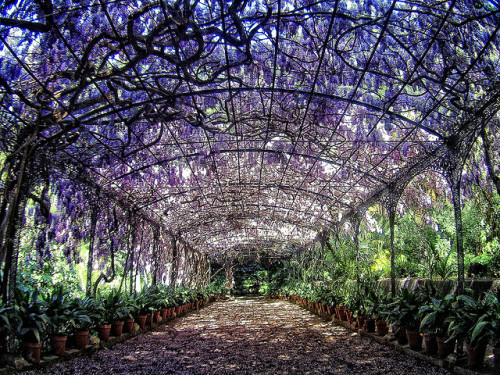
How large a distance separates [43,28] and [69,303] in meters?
2.99

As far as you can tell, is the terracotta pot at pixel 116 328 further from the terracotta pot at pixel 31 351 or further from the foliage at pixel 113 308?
the terracotta pot at pixel 31 351

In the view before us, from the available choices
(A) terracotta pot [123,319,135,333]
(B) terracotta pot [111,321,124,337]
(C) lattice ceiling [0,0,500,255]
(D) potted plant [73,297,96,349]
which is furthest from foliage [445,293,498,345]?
(A) terracotta pot [123,319,135,333]

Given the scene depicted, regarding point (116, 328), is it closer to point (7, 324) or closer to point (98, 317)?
point (98, 317)

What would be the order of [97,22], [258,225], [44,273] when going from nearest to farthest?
[97,22]
[44,273]
[258,225]

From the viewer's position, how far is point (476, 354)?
3389mm

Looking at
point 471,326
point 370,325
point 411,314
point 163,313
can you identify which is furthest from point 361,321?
point 163,313

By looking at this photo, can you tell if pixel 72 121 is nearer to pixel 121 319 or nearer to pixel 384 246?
pixel 121 319

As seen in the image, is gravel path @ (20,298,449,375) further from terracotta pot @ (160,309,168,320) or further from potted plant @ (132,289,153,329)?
terracotta pot @ (160,309,168,320)

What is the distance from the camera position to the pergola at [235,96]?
11.8 ft

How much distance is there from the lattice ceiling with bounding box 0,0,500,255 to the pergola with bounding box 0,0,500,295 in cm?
2

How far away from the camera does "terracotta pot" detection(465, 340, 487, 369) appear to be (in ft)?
11.1

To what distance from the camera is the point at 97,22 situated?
376cm

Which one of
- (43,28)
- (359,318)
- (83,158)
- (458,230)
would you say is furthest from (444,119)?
(83,158)

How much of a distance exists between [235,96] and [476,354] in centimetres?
391
